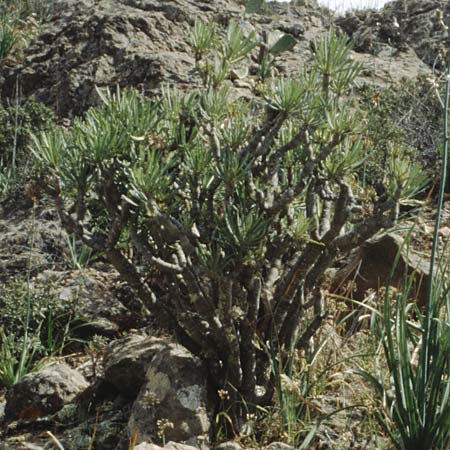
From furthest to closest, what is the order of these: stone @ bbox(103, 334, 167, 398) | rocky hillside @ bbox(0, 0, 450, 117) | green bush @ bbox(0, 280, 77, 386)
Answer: rocky hillside @ bbox(0, 0, 450, 117)
green bush @ bbox(0, 280, 77, 386)
stone @ bbox(103, 334, 167, 398)

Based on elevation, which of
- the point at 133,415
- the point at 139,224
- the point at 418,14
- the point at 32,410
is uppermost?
the point at 418,14

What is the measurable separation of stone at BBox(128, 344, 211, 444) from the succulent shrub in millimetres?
117

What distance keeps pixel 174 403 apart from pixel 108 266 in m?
2.21

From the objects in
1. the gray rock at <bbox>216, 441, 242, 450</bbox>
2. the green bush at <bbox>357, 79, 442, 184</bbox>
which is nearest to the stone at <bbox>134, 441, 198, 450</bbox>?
the gray rock at <bbox>216, 441, 242, 450</bbox>

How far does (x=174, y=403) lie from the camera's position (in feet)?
10.6

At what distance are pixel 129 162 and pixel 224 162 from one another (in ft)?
1.41

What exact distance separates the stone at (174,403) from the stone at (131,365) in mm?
195

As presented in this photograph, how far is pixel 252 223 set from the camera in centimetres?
302

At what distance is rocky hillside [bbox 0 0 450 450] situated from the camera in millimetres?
3271

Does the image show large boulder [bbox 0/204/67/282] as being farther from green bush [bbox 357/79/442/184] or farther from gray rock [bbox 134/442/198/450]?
gray rock [bbox 134/442/198/450]

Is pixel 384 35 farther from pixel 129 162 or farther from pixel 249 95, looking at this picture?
pixel 129 162

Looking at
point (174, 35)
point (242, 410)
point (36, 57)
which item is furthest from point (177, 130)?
point (36, 57)

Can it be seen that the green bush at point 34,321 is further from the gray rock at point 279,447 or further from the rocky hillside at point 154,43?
the rocky hillside at point 154,43

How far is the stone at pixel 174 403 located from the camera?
319cm
